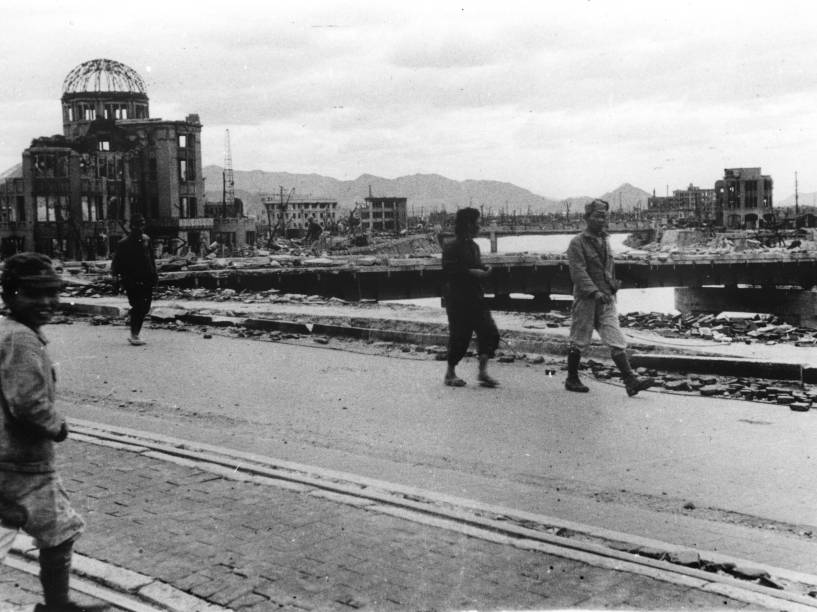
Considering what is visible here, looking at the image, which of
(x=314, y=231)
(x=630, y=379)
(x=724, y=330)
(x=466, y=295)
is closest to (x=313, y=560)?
(x=630, y=379)

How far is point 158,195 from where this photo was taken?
7188cm

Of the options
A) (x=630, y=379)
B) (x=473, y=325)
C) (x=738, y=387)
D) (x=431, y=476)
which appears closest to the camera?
(x=431, y=476)

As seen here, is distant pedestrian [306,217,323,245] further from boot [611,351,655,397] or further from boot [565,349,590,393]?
boot [611,351,655,397]

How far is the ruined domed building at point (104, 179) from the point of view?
6219cm

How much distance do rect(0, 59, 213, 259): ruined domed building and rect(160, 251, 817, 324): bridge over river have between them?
24.4 metres

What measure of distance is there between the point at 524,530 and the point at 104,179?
66.5 m

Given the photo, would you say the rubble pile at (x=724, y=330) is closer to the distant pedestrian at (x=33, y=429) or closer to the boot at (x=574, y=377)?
the boot at (x=574, y=377)

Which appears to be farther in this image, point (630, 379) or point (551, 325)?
point (551, 325)

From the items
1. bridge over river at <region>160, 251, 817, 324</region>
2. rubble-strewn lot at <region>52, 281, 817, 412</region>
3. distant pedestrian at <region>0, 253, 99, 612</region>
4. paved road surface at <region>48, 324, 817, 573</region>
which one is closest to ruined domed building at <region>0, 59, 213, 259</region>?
bridge over river at <region>160, 251, 817, 324</region>

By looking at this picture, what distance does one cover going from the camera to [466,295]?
9.44 metres

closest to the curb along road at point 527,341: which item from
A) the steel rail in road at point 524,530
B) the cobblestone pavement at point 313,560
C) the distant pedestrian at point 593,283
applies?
the distant pedestrian at point 593,283

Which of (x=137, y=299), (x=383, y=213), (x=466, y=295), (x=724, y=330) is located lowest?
(x=724, y=330)

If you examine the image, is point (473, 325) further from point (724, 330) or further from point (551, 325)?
point (724, 330)

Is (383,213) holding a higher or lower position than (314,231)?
higher
